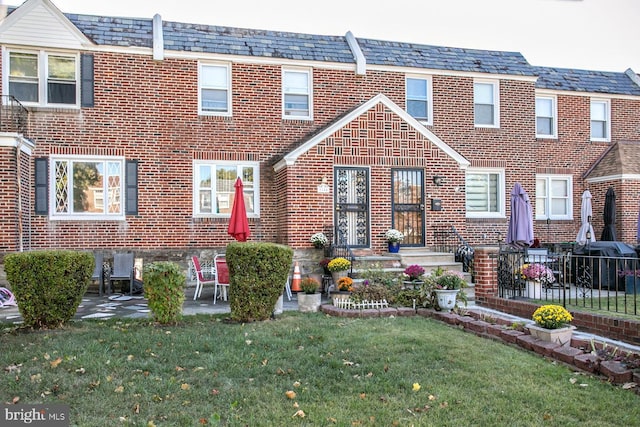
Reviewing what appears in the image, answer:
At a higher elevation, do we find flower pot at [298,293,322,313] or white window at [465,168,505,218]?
white window at [465,168,505,218]

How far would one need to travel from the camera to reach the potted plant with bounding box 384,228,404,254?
507 inches

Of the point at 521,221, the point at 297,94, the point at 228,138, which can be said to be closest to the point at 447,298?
the point at 521,221

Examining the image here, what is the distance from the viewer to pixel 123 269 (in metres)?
12.3

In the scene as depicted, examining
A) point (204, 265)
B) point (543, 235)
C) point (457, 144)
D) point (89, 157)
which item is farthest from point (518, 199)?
point (89, 157)

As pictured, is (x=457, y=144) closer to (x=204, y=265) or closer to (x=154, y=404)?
(x=204, y=265)

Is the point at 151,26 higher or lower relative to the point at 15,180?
higher

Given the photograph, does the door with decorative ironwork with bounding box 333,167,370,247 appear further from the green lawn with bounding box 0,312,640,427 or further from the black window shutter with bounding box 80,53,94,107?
the black window shutter with bounding box 80,53,94,107

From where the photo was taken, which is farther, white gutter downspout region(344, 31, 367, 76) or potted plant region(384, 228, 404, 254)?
white gutter downspout region(344, 31, 367, 76)

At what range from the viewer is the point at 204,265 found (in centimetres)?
1326

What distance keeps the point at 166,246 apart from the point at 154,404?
9249 mm

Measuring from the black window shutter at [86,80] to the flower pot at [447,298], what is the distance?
1014 cm

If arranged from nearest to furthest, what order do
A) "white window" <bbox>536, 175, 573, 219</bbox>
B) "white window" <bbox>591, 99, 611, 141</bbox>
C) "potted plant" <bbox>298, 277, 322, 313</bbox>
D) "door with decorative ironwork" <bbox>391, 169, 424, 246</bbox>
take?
"potted plant" <bbox>298, 277, 322, 313</bbox>, "door with decorative ironwork" <bbox>391, 169, 424, 246</bbox>, "white window" <bbox>536, 175, 573, 219</bbox>, "white window" <bbox>591, 99, 611, 141</bbox>

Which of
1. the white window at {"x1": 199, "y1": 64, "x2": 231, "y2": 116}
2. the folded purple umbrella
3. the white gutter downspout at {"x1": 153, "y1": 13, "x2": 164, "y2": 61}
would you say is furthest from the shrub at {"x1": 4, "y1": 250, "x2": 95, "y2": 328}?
the folded purple umbrella

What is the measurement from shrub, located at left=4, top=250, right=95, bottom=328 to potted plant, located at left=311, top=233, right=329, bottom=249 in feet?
20.6
